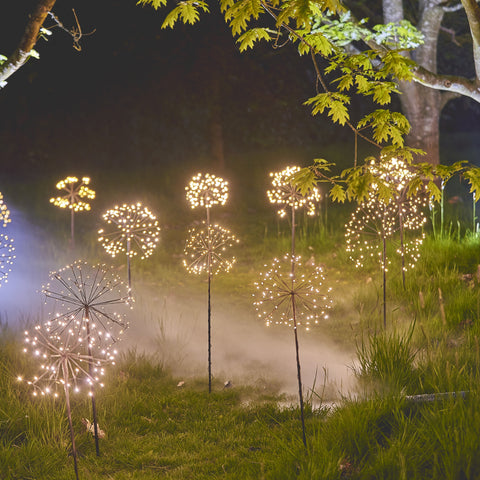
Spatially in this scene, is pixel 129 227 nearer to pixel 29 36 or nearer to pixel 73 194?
pixel 73 194

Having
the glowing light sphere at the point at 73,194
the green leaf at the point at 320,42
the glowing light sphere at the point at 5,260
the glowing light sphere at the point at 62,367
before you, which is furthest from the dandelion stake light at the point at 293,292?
the glowing light sphere at the point at 5,260

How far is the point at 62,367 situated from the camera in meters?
5.46

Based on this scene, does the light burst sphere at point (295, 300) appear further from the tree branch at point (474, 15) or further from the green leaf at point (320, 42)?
the tree branch at point (474, 15)

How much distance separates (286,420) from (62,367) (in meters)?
2.27

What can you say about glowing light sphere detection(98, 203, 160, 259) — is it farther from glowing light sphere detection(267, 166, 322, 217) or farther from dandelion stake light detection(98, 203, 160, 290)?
glowing light sphere detection(267, 166, 322, 217)

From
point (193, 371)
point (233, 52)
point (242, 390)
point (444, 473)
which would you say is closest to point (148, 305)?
point (193, 371)

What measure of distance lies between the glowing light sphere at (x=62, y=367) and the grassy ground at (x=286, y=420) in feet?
0.64

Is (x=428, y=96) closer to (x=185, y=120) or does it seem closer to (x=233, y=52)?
(x=233, y=52)

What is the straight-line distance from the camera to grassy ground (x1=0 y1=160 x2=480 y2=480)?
434 centimetres

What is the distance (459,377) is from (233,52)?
45.1ft

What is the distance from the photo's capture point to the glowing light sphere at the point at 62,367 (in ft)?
13.9

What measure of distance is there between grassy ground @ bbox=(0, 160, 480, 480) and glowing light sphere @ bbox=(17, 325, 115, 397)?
0.19m

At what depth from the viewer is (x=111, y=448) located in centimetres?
533

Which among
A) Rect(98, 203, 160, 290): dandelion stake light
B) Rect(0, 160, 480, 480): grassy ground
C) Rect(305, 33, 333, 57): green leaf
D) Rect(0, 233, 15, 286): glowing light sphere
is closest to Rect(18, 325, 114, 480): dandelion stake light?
Rect(0, 160, 480, 480): grassy ground
